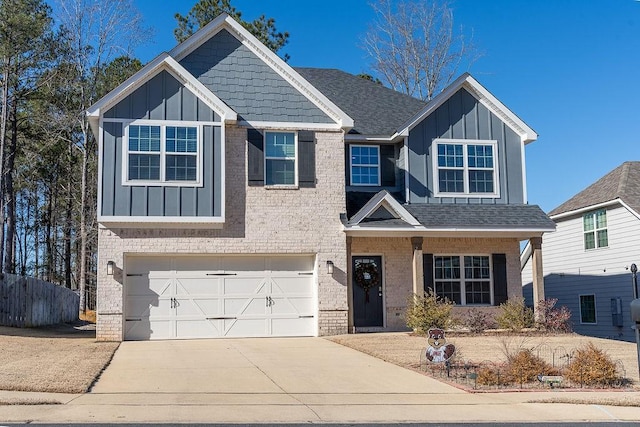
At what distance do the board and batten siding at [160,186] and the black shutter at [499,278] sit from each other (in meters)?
8.77

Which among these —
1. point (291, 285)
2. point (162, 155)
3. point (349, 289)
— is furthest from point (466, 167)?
point (162, 155)

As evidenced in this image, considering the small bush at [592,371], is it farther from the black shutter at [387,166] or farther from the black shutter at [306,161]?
the black shutter at [387,166]

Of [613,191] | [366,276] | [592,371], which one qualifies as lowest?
[592,371]

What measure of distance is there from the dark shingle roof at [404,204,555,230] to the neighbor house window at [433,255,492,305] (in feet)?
5.18

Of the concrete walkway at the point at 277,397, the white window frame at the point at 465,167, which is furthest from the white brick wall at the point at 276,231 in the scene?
the concrete walkway at the point at 277,397

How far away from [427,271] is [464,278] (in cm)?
130

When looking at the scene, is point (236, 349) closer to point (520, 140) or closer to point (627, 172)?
point (520, 140)

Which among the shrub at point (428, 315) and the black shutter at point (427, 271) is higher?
the black shutter at point (427, 271)

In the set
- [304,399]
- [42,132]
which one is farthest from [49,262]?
[304,399]

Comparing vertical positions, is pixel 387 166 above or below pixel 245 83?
below

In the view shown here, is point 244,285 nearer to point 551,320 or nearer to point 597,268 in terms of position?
point 551,320

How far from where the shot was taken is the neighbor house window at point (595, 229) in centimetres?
2675

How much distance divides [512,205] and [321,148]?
6.20 metres

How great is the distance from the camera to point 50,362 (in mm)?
13828
